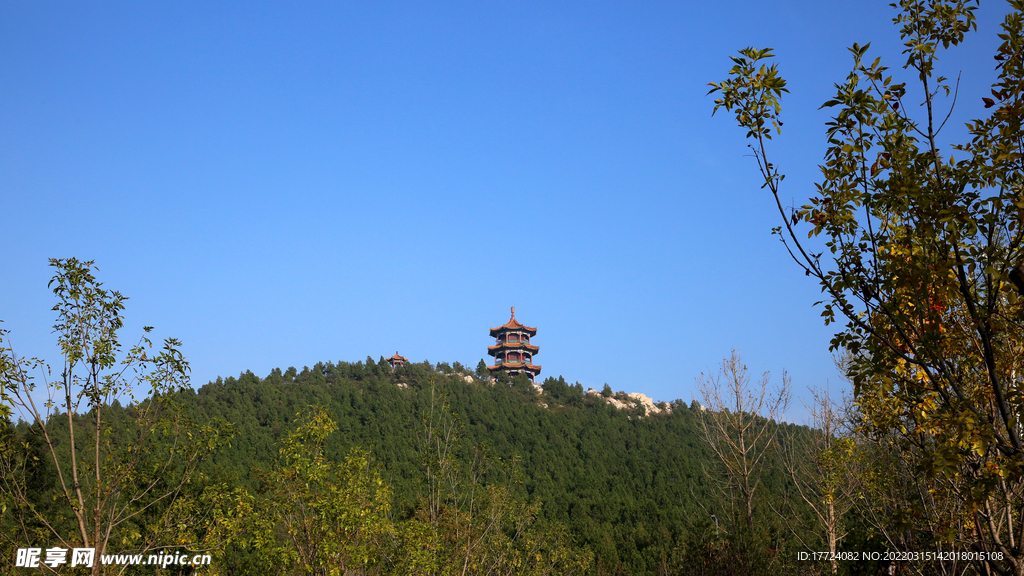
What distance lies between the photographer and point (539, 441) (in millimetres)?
45250

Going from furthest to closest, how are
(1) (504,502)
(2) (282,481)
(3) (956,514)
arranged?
(1) (504,502) → (2) (282,481) → (3) (956,514)

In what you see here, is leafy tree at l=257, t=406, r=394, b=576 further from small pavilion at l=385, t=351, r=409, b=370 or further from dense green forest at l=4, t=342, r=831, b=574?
small pavilion at l=385, t=351, r=409, b=370

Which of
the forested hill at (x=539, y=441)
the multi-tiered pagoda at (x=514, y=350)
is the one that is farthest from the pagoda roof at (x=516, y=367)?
the forested hill at (x=539, y=441)

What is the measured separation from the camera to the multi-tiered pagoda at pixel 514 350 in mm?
73625

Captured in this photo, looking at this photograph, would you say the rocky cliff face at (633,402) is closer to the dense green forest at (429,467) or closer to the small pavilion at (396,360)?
the dense green forest at (429,467)

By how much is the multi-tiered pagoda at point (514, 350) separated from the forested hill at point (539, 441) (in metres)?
8.76

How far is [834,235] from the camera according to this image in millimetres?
3535

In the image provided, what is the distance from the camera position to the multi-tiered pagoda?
242 ft

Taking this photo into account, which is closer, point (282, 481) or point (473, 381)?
point (282, 481)

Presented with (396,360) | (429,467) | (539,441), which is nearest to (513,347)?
(396,360)

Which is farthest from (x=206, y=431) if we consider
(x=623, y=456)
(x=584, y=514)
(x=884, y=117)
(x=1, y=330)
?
(x=623, y=456)

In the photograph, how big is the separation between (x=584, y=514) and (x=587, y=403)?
27.5 m

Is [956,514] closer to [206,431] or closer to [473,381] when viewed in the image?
[206,431]

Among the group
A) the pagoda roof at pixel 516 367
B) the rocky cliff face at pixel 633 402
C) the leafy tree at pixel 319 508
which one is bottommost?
the leafy tree at pixel 319 508
